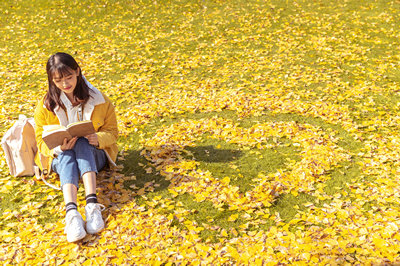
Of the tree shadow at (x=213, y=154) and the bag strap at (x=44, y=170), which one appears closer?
the bag strap at (x=44, y=170)

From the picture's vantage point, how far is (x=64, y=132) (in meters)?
4.35

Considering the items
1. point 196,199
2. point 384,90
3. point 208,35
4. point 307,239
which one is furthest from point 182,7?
point 307,239

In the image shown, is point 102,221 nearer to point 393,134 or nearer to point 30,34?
point 393,134

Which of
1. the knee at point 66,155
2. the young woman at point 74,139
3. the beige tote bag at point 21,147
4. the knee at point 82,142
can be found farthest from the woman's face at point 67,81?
the beige tote bag at point 21,147

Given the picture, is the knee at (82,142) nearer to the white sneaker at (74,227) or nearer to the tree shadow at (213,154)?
the white sneaker at (74,227)

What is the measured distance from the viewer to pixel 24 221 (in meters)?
4.42

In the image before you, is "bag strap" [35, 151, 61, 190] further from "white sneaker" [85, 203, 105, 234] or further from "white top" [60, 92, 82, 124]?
"white sneaker" [85, 203, 105, 234]

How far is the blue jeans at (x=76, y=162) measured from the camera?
434cm

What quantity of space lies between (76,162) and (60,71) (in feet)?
3.65

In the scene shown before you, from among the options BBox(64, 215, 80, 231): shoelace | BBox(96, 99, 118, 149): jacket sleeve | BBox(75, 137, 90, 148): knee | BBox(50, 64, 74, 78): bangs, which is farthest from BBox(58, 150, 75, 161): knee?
BBox(50, 64, 74, 78): bangs

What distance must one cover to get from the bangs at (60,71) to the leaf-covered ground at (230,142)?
1.60m

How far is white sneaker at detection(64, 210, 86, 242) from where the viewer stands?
390cm

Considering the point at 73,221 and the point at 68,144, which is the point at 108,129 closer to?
the point at 68,144

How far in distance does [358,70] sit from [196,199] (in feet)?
20.7
